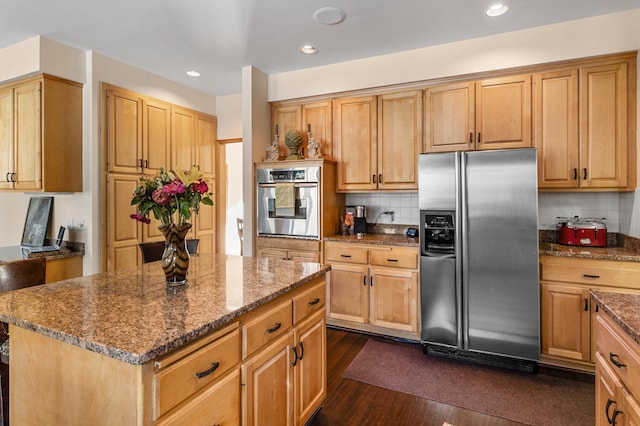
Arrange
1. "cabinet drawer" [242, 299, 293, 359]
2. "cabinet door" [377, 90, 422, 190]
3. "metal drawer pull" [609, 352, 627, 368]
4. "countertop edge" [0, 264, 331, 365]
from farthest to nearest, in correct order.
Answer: "cabinet door" [377, 90, 422, 190]
"cabinet drawer" [242, 299, 293, 359]
"metal drawer pull" [609, 352, 627, 368]
"countertop edge" [0, 264, 331, 365]

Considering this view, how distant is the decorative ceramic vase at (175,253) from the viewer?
164 cm

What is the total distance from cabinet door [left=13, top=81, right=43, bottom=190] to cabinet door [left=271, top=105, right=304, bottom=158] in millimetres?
2241

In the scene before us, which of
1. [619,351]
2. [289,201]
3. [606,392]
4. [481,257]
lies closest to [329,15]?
[289,201]

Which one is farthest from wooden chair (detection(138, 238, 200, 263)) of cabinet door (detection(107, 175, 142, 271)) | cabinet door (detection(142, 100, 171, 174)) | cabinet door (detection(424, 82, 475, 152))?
cabinet door (detection(424, 82, 475, 152))

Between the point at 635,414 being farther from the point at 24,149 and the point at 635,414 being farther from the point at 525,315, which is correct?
the point at 24,149

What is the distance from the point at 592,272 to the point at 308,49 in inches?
121

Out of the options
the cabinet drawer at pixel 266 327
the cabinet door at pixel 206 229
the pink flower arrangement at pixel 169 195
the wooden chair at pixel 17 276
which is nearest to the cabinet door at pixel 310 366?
the cabinet drawer at pixel 266 327

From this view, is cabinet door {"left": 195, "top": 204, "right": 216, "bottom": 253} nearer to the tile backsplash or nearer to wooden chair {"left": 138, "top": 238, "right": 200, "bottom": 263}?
wooden chair {"left": 138, "top": 238, "right": 200, "bottom": 263}

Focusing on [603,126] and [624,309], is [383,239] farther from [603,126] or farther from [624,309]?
[624,309]

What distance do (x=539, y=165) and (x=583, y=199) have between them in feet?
1.94

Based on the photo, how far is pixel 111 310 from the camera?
51.8 inches

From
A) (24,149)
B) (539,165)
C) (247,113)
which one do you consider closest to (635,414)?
(539,165)

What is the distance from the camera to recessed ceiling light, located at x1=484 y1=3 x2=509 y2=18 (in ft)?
8.43

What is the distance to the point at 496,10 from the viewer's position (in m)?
2.63
